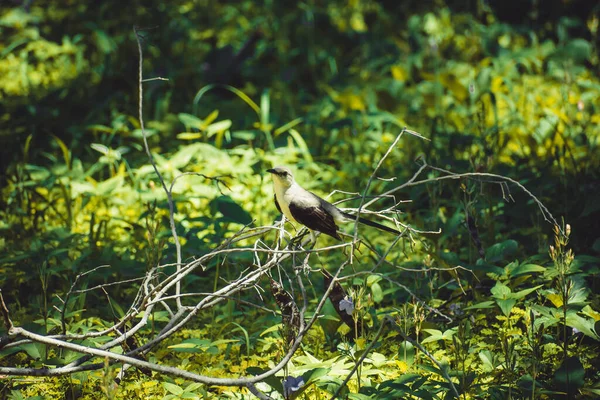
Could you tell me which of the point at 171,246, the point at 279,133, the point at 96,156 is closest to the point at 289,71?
the point at 279,133

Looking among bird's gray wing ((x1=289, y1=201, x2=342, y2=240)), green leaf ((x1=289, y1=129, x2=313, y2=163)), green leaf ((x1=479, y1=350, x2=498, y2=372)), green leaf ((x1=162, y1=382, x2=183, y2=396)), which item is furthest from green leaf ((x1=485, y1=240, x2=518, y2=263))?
green leaf ((x1=289, y1=129, x2=313, y2=163))

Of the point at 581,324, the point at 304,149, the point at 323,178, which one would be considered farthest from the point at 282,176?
the point at 304,149

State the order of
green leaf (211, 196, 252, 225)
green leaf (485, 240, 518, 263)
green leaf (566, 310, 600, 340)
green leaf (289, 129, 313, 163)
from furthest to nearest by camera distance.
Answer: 1. green leaf (289, 129, 313, 163)
2. green leaf (211, 196, 252, 225)
3. green leaf (485, 240, 518, 263)
4. green leaf (566, 310, 600, 340)

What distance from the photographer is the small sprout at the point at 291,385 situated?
7.11ft

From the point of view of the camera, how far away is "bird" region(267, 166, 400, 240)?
8.72ft

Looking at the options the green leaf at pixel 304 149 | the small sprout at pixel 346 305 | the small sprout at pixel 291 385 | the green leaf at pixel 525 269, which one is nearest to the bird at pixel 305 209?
the small sprout at pixel 346 305

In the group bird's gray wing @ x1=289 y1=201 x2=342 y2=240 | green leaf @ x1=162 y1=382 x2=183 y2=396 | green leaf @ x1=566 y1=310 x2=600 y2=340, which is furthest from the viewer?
bird's gray wing @ x1=289 y1=201 x2=342 y2=240

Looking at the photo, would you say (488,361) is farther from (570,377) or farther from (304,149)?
(304,149)

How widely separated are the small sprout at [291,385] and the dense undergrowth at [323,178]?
2 cm

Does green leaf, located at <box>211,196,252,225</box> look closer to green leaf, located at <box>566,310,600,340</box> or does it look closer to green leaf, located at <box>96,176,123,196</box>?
green leaf, located at <box>96,176,123,196</box>

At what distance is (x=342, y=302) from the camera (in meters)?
2.54

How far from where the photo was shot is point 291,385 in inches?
85.8

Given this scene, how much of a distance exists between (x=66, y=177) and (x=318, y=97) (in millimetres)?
2718

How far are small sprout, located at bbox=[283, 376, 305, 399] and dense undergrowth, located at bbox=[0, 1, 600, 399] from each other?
22 mm
